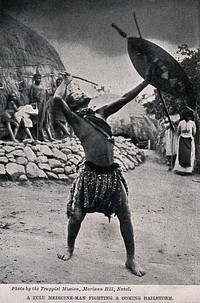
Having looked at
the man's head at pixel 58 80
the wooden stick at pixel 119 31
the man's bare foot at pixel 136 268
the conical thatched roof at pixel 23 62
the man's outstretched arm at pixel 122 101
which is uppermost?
the wooden stick at pixel 119 31

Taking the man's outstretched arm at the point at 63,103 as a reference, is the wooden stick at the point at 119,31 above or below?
above

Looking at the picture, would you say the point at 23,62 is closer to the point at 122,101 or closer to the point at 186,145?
the point at 122,101

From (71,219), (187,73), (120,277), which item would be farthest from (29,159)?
(187,73)

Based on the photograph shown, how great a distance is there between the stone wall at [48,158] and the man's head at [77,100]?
0.71 feet

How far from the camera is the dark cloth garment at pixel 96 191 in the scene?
121 inches

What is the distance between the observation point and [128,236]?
120 inches

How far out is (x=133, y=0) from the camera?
3287 mm

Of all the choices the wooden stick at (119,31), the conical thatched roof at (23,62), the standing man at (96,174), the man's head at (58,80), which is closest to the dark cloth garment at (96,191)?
the standing man at (96,174)

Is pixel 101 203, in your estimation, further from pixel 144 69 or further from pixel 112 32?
pixel 112 32

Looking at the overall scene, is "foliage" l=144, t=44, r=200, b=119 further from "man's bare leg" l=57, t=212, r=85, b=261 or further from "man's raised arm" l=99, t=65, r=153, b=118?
"man's bare leg" l=57, t=212, r=85, b=261

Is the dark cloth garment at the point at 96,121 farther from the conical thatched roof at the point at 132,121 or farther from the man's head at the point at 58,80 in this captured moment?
the man's head at the point at 58,80

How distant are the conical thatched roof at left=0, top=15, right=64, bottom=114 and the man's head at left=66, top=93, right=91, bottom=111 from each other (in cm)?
18

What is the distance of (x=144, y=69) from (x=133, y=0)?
0.47 m

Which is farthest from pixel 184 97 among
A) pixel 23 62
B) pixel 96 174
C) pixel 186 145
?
pixel 23 62
